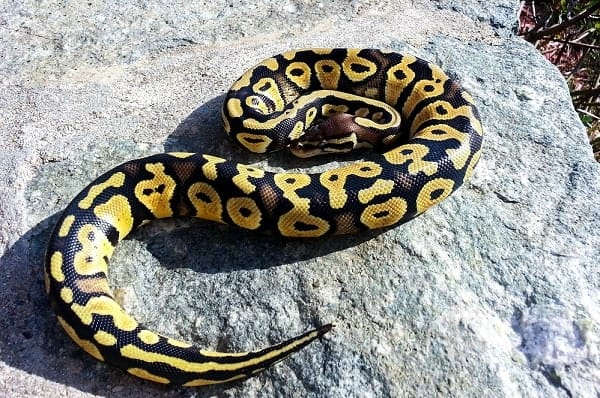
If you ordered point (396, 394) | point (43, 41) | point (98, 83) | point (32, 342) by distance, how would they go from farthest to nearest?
point (43, 41) < point (98, 83) < point (32, 342) < point (396, 394)

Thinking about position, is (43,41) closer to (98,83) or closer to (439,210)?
(98,83)

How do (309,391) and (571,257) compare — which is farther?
(571,257)

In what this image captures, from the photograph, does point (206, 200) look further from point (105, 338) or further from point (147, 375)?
point (147, 375)

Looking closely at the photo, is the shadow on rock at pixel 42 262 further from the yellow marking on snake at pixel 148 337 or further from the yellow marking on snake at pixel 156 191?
the yellow marking on snake at pixel 148 337

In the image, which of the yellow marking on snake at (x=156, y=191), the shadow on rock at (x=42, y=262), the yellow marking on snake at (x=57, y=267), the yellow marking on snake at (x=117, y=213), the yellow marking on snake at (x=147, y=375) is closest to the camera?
the yellow marking on snake at (x=147, y=375)

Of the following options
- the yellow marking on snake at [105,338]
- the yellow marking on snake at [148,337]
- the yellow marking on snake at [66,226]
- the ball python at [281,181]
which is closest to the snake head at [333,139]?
the ball python at [281,181]

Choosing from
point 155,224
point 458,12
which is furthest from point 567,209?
point 155,224
